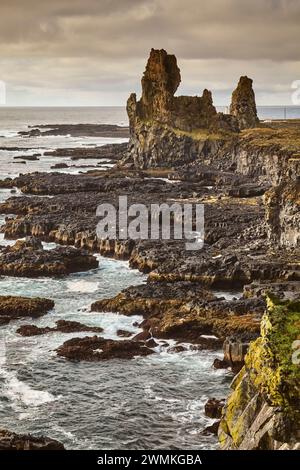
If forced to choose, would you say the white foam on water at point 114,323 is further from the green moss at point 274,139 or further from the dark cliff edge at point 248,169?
the green moss at point 274,139

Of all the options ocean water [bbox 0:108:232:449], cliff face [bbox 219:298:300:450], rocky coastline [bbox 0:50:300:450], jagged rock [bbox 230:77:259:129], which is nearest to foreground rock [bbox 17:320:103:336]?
rocky coastline [bbox 0:50:300:450]

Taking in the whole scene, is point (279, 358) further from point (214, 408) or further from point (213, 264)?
point (213, 264)

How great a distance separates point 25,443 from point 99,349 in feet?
57.8

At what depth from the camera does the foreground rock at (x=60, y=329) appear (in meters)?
52.7

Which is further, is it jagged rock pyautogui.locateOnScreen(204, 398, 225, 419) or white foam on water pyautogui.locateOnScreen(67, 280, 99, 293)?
white foam on water pyautogui.locateOnScreen(67, 280, 99, 293)

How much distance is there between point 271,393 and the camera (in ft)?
85.5

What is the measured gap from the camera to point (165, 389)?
42.9 m

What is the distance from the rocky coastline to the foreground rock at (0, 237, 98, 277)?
12cm

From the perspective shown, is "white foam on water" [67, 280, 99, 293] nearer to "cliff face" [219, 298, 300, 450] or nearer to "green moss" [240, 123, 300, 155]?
"cliff face" [219, 298, 300, 450]

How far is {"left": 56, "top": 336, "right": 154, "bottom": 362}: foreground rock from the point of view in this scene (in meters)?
48.2

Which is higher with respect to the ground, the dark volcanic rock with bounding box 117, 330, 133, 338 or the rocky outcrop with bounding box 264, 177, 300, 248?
the rocky outcrop with bounding box 264, 177, 300, 248

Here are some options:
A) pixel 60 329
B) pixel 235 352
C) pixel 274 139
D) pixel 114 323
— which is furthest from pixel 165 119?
pixel 235 352
